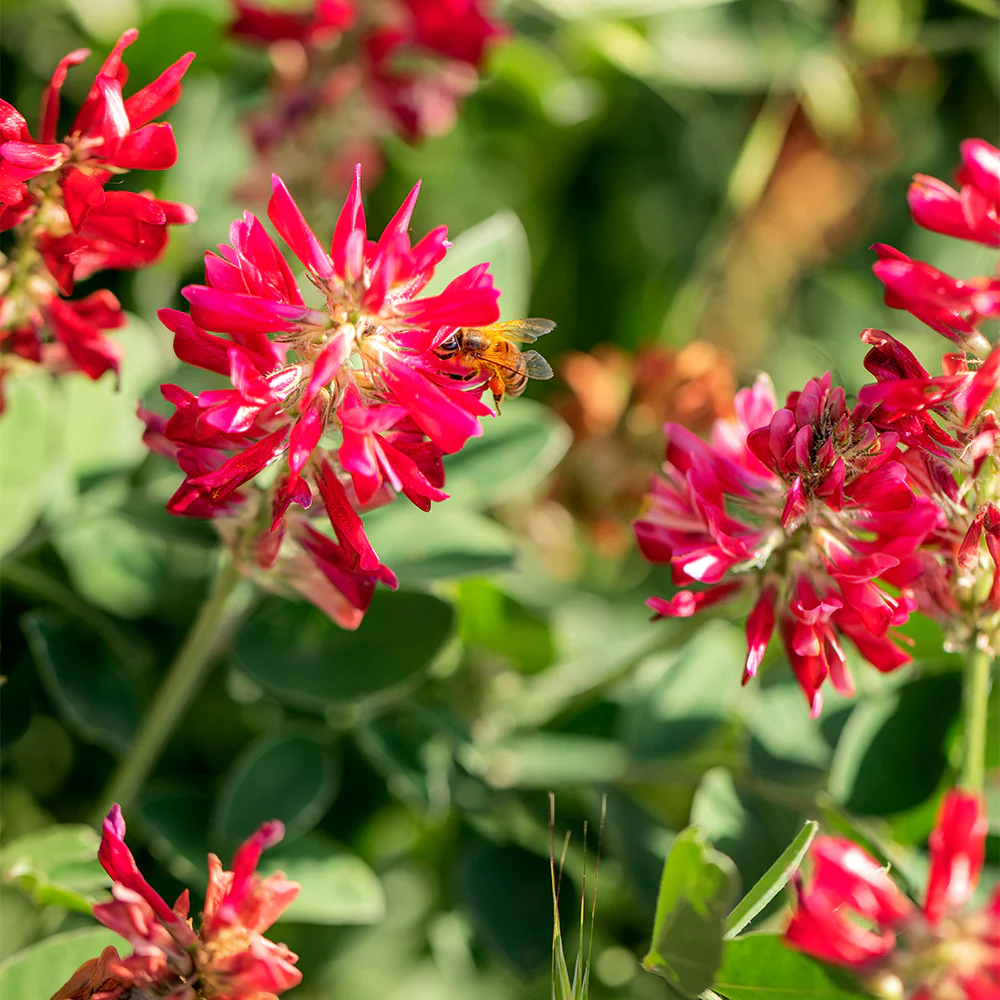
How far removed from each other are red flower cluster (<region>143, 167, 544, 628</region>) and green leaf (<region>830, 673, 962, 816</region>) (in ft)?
2.28

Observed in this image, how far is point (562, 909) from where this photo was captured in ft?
5.05

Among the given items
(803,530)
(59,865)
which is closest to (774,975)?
(803,530)

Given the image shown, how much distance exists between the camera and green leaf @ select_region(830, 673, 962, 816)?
1.46 m

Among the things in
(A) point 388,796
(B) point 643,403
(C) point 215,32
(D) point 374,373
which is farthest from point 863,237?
(D) point 374,373

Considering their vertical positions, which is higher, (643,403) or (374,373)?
(374,373)

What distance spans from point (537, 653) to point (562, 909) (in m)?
0.33

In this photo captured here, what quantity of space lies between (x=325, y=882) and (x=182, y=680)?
29 cm

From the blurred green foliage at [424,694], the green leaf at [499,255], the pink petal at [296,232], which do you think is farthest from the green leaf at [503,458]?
the pink petal at [296,232]

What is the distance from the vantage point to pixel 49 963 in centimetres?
119

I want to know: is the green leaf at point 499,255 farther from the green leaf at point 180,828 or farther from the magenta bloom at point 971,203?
the green leaf at point 180,828

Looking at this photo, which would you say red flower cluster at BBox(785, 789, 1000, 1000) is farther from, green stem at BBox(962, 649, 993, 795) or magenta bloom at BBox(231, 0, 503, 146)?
magenta bloom at BBox(231, 0, 503, 146)

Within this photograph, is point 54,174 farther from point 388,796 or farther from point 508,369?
point 388,796

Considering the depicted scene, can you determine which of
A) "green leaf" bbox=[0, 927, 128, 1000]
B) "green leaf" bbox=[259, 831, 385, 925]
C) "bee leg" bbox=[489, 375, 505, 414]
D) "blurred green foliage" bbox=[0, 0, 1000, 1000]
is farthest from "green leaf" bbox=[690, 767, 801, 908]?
"green leaf" bbox=[0, 927, 128, 1000]

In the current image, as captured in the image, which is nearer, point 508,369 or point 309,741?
point 508,369
